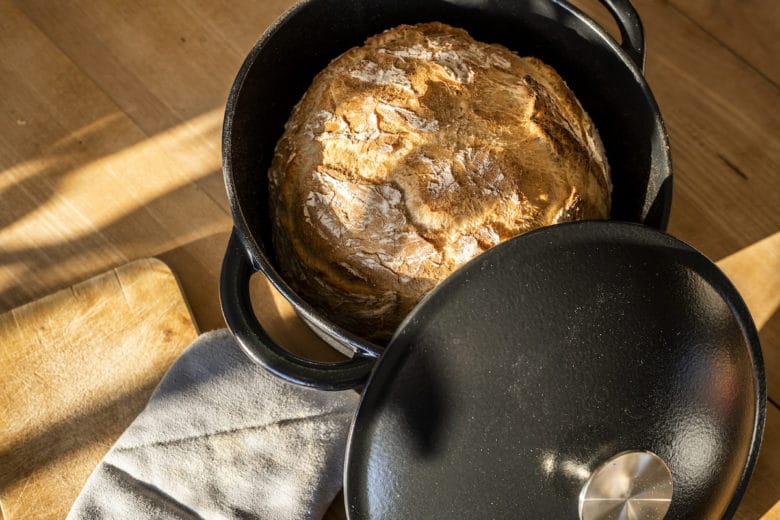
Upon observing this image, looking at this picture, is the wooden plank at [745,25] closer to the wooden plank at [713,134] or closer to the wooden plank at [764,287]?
the wooden plank at [713,134]

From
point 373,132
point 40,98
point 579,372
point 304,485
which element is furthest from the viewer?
point 40,98

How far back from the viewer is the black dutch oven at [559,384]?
2.07ft

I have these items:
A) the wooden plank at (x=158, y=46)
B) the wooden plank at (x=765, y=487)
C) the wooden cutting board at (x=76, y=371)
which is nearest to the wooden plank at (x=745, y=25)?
the wooden plank at (x=765, y=487)

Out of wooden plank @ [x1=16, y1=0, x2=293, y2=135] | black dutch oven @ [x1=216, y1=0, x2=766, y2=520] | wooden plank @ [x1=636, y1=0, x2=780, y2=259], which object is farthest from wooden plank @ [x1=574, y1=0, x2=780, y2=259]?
wooden plank @ [x1=16, y1=0, x2=293, y2=135]

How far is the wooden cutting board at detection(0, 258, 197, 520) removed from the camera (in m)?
0.92

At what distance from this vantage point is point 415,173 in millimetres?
758

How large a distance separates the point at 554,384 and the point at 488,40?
0.48m

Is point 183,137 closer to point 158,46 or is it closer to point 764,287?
point 158,46

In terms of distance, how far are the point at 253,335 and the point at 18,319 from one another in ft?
1.37

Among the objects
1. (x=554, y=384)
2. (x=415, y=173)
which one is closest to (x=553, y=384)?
(x=554, y=384)

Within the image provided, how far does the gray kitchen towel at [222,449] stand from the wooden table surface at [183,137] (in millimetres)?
73

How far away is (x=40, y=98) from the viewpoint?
1045mm

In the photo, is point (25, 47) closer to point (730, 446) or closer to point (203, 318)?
point (203, 318)

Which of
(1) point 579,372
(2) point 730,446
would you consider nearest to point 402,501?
(1) point 579,372
